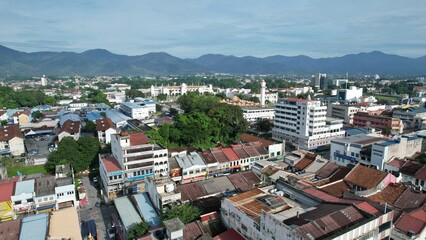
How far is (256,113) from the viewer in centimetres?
7300

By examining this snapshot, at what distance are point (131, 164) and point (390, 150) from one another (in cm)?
3092

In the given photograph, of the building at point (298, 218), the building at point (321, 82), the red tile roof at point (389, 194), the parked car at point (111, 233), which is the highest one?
the building at point (321, 82)

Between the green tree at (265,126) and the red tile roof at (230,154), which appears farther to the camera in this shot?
the green tree at (265,126)

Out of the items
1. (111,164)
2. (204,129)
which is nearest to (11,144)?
(111,164)

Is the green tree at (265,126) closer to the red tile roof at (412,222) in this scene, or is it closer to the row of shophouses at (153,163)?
the row of shophouses at (153,163)

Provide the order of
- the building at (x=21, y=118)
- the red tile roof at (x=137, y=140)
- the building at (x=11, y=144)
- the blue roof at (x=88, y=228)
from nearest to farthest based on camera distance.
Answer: the blue roof at (x=88, y=228) → the red tile roof at (x=137, y=140) → the building at (x=11, y=144) → the building at (x=21, y=118)

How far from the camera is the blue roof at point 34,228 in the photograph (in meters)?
20.2

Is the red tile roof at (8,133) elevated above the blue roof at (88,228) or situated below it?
above

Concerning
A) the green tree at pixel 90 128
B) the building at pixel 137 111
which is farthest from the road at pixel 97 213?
the building at pixel 137 111

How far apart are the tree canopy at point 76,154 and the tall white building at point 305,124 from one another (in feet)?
107

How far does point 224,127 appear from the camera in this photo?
164 ft

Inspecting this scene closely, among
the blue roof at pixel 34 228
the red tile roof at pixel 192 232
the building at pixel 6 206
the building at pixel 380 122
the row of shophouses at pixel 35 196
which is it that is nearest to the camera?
the red tile roof at pixel 192 232

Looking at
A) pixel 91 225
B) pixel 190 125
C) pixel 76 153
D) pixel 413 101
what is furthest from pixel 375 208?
pixel 413 101

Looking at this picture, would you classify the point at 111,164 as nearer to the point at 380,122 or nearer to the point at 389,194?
the point at 389,194
